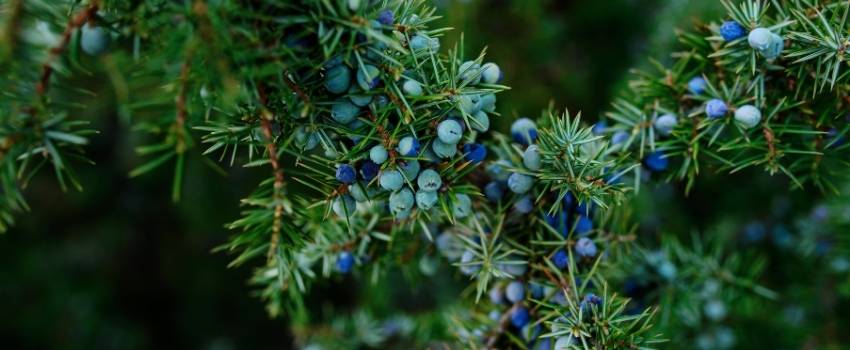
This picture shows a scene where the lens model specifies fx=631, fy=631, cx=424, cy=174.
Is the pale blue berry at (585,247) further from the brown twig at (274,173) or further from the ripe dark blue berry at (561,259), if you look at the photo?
the brown twig at (274,173)

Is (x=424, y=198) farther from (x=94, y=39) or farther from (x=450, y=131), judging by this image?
(x=94, y=39)

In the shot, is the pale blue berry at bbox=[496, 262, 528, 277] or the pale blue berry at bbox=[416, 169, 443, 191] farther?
the pale blue berry at bbox=[496, 262, 528, 277]

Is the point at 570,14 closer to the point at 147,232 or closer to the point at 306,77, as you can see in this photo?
the point at 306,77

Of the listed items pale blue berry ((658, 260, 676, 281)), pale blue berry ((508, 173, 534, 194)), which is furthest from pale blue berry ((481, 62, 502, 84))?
pale blue berry ((658, 260, 676, 281))

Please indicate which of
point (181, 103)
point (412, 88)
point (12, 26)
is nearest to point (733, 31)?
point (412, 88)

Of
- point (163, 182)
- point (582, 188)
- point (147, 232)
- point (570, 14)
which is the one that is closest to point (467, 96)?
point (582, 188)

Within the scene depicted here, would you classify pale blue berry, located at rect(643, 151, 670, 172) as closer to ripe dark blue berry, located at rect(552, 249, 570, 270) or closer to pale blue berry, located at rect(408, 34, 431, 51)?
ripe dark blue berry, located at rect(552, 249, 570, 270)

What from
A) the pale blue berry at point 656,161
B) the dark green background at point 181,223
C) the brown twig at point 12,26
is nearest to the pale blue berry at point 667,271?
the pale blue berry at point 656,161

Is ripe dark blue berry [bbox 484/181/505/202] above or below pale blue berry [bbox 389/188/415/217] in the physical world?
above
